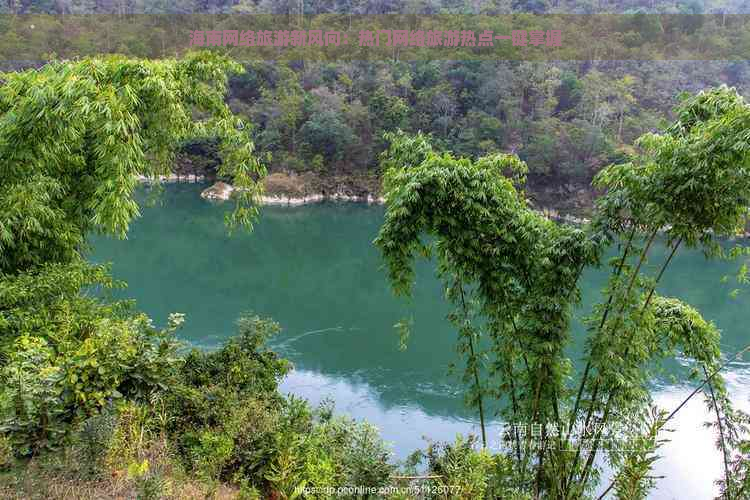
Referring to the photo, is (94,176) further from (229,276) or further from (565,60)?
(565,60)

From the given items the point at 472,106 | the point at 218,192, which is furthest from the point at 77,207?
the point at 472,106

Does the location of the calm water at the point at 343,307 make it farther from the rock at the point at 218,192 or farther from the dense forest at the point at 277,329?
the rock at the point at 218,192

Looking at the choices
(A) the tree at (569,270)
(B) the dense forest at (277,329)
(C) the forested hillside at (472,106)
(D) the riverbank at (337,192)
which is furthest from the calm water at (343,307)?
(C) the forested hillside at (472,106)

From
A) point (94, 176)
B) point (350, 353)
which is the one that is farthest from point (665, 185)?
point (350, 353)

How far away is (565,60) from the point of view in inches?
1037

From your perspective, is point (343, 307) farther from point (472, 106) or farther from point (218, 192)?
point (472, 106)

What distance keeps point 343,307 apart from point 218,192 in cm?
1172

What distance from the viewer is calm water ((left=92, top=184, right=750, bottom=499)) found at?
6.62 metres

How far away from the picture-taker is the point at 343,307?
11.0m

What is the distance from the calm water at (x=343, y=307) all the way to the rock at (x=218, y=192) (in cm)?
115

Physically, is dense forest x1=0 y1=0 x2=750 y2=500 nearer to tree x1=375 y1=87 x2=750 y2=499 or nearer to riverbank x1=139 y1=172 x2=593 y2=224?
tree x1=375 y1=87 x2=750 y2=499

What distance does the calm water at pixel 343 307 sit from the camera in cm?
662

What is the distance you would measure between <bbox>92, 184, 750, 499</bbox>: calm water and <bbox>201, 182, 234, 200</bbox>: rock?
1148 mm

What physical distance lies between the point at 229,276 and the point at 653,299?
10.7m
